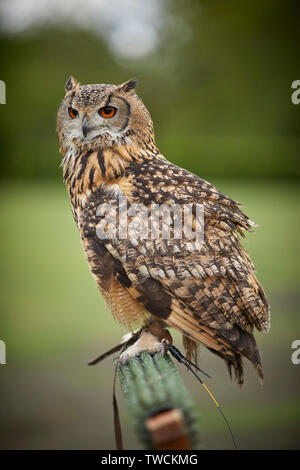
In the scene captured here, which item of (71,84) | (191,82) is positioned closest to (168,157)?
(191,82)

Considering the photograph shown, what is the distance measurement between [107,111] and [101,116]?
16mm

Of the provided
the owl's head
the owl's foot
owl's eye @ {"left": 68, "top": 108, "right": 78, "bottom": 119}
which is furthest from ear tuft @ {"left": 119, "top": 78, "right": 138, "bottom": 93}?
the owl's foot

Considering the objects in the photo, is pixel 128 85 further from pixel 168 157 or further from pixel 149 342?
pixel 168 157

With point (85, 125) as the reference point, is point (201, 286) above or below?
below

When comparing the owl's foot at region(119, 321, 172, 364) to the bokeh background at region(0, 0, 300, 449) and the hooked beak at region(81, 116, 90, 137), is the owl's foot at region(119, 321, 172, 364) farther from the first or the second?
the bokeh background at region(0, 0, 300, 449)

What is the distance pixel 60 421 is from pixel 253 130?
3.45m

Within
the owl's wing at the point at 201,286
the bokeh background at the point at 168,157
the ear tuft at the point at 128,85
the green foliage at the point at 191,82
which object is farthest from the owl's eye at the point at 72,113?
the green foliage at the point at 191,82

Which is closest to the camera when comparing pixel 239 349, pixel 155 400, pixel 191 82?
pixel 155 400

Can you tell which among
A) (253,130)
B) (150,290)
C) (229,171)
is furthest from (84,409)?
(253,130)

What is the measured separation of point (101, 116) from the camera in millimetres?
905

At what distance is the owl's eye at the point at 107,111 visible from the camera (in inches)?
35.5
